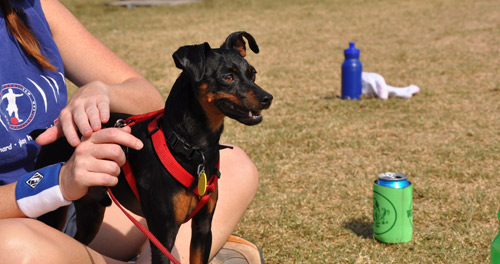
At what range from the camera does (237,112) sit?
1974mm

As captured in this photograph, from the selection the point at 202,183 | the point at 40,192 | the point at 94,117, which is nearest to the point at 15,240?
the point at 40,192

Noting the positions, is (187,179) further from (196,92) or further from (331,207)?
(331,207)

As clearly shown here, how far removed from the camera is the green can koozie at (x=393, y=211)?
314cm

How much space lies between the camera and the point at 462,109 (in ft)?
19.8

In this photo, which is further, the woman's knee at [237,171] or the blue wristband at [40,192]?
the woman's knee at [237,171]

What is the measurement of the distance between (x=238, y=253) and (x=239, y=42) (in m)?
1.15

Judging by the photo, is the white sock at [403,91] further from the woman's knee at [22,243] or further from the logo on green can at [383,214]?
the woman's knee at [22,243]

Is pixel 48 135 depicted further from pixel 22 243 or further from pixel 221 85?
pixel 221 85

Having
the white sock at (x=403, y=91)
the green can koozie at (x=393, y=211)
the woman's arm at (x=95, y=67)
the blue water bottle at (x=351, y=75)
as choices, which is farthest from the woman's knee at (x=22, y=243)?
the white sock at (x=403, y=91)

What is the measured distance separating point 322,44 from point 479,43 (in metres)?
2.76

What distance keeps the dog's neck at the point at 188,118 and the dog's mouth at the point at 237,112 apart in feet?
0.24

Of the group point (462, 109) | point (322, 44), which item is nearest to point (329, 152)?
point (462, 109)

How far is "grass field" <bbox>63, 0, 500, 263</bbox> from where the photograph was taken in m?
3.38

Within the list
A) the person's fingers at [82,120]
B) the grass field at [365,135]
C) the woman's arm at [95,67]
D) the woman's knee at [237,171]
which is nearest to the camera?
the person's fingers at [82,120]
